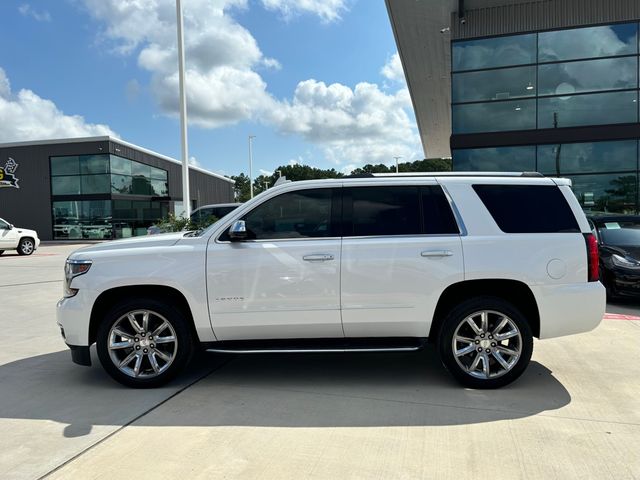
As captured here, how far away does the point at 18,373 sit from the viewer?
5199 mm

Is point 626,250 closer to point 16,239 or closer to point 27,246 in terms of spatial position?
point 16,239

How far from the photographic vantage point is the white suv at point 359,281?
14.5 feet

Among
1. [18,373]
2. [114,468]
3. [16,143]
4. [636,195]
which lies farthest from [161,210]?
[114,468]

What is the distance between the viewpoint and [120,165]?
35.3 m

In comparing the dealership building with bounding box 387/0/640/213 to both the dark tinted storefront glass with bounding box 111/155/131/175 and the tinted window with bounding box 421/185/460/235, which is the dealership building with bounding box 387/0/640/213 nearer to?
the tinted window with bounding box 421/185/460/235

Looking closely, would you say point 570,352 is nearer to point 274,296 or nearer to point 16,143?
point 274,296

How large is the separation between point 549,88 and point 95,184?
29.1 meters

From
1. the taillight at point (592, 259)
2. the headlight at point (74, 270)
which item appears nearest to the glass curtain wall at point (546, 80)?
the taillight at point (592, 259)

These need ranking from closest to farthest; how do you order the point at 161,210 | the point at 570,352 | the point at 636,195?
the point at 570,352, the point at 636,195, the point at 161,210

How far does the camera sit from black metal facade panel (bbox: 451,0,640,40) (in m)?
15.2

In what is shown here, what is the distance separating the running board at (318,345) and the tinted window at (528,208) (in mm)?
1346

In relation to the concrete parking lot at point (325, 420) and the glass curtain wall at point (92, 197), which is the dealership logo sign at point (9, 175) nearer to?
the glass curtain wall at point (92, 197)

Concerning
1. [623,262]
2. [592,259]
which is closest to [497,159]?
[623,262]

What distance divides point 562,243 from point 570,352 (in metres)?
1.87
